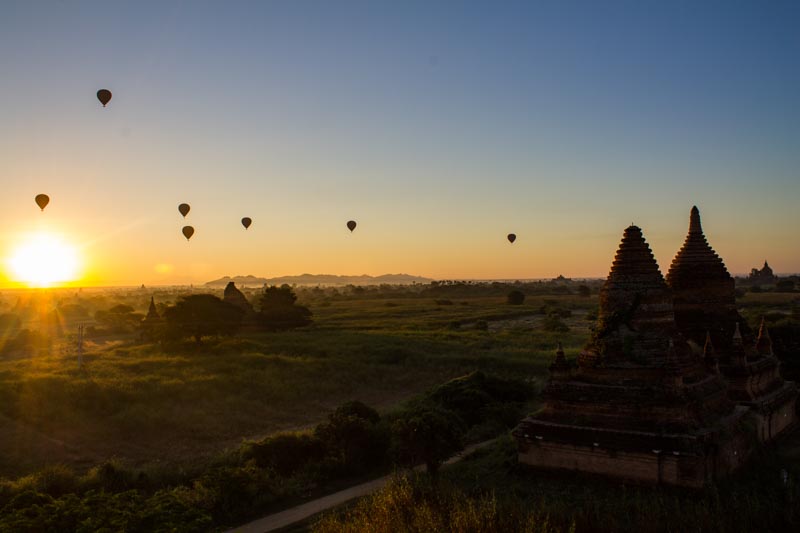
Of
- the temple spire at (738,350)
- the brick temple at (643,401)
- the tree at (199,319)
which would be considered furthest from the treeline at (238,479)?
the tree at (199,319)

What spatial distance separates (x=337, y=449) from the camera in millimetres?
17516

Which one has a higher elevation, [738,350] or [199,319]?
[738,350]

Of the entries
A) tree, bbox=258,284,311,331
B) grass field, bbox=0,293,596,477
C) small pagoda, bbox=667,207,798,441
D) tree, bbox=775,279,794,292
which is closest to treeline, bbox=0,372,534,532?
grass field, bbox=0,293,596,477

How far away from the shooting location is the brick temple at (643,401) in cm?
1223

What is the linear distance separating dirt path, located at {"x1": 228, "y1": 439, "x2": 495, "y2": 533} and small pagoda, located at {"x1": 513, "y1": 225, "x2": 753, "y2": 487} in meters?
3.97

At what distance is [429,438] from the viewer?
47.5 ft

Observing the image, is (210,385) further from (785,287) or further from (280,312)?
(785,287)

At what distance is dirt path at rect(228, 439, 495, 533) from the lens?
1305cm

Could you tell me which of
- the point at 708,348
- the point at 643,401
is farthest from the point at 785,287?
the point at 643,401

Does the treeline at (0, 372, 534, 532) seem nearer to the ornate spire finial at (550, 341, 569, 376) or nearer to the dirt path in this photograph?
the dirt path

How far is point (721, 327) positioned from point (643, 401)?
5414 millimetres

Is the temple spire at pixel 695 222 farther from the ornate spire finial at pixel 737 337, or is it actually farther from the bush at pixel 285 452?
the bush at pixel 285 452

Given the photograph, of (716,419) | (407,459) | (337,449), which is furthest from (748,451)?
(337,449)

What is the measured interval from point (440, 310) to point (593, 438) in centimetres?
6220
